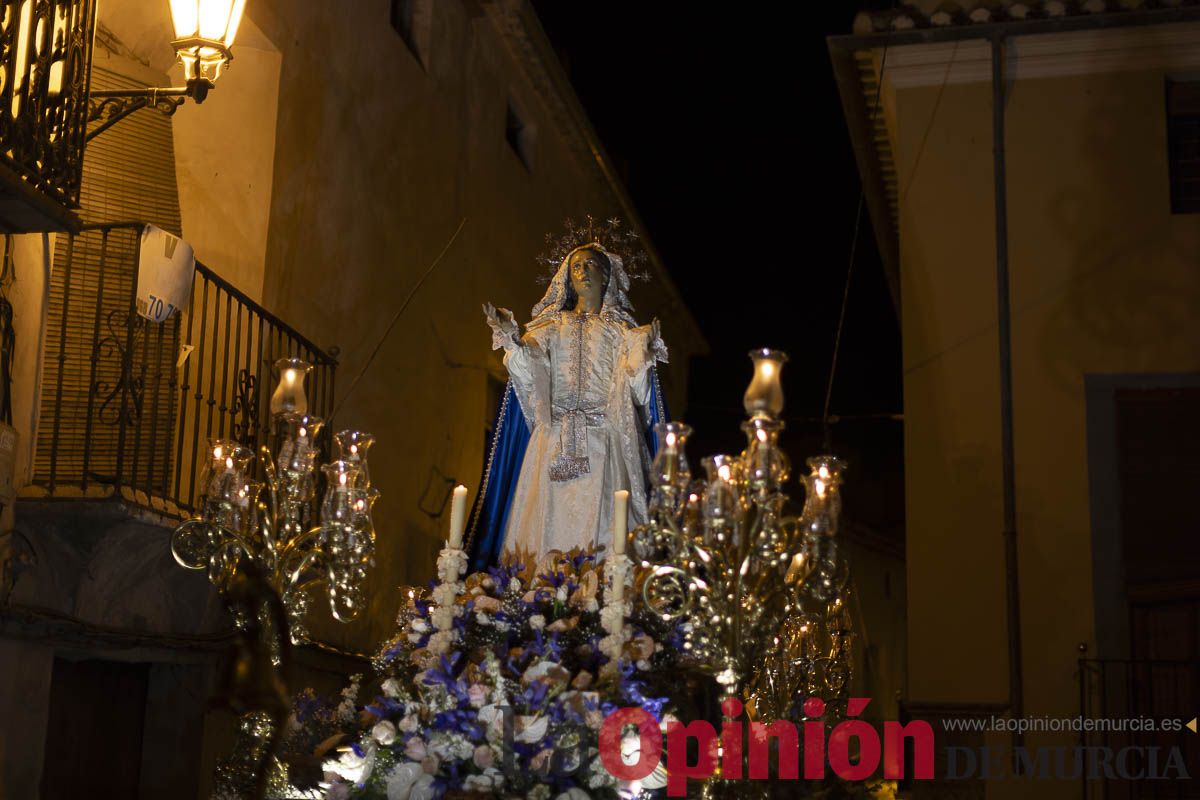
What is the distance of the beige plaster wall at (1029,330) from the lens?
32.4 ft

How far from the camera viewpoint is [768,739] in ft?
20.0

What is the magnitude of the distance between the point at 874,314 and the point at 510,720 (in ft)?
41.5

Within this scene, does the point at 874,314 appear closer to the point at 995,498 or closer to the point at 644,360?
the point at 995,498

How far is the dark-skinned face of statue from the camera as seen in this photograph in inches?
329

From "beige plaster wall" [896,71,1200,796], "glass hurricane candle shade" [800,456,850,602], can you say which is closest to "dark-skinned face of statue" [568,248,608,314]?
"glass hurricane candle shade" [800,456,850,602]

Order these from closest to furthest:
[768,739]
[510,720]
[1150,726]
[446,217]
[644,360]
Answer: [510,720], [768,739], [644,360], [1150,726], [446,217]

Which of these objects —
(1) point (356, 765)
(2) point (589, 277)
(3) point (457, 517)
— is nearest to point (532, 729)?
(1) point (356, 765)

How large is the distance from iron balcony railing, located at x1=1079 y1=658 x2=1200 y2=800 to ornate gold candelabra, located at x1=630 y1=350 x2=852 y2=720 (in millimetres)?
4160

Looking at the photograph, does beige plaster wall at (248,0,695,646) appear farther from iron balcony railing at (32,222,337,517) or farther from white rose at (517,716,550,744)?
white rose at (517,716,550,744)

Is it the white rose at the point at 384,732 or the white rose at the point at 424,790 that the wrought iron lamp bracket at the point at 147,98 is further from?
the white rose at the point at 424,790

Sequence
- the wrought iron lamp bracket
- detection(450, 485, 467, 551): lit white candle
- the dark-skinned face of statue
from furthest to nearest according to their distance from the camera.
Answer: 1. the dark-skinned face of statue
2. the wrought iron lamp bracket
3. detection(450, 485, 467, 551): lit white candle

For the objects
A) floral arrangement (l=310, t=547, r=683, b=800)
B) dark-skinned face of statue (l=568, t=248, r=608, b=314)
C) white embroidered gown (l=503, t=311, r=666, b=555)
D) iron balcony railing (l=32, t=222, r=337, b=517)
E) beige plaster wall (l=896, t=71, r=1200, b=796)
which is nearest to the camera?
floral arrangement (l=310, t=547, r=683, b=800)

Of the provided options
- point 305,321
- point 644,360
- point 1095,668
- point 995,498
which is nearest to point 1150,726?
point 1095,668

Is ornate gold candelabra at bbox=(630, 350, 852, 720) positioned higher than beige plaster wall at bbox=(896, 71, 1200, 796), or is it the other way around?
beige plaster wall at bbox=(896, 71, 1200, 796)
